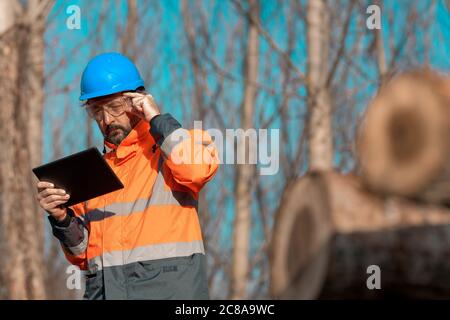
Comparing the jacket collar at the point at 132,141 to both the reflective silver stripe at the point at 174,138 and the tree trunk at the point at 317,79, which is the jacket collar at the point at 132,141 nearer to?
the reflective silver stripe at the point at 174,138

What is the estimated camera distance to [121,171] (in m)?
4.14

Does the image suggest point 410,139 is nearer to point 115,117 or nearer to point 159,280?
point 159,280

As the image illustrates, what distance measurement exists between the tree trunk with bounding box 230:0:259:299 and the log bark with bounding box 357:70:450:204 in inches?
398

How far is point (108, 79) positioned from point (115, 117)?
0.55 ft

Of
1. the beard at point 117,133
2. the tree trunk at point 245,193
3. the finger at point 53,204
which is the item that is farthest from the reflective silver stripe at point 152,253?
the tree trunk at point 245,193

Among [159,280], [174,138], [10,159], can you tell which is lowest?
[159,280]

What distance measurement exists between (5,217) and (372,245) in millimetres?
8464

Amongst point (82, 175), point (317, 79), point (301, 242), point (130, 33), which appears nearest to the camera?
point (301, 242)

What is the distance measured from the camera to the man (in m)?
3.84

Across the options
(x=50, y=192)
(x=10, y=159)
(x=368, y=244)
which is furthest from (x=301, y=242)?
(x=10, y=159)

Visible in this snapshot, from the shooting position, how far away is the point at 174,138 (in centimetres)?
379
